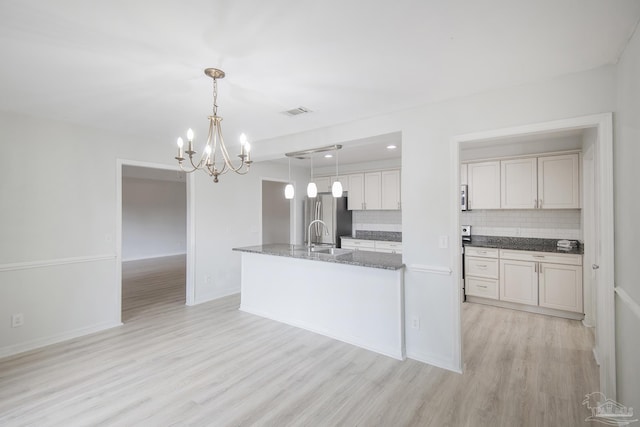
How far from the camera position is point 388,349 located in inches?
118

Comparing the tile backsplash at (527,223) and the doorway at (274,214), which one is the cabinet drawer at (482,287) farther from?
the doorway at (274,214)

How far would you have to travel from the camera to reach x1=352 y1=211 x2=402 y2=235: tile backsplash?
19.4 ft

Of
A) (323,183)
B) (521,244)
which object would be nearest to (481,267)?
(521,244)

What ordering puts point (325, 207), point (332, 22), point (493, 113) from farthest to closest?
point (325, 207), point (493, 113), point (332, 22)

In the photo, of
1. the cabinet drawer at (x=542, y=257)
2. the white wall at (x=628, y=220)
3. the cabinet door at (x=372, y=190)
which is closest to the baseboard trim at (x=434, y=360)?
the white wall at (x=628, y=220)

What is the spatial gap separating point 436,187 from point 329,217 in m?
3.39

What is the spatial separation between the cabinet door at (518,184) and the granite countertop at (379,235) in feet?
6.07

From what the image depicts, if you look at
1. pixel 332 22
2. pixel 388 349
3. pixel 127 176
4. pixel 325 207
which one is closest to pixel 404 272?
pixel 388 349

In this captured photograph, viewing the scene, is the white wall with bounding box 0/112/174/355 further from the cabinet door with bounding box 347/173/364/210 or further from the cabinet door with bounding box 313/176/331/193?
the cabinet door with bounding box 347/173/364/210

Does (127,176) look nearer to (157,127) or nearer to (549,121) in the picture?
(157,127)

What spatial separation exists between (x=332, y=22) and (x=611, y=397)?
9.91 ft

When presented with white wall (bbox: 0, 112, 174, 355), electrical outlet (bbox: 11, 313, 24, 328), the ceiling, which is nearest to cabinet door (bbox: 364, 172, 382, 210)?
the ceiling

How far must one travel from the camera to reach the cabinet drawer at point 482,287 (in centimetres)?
443

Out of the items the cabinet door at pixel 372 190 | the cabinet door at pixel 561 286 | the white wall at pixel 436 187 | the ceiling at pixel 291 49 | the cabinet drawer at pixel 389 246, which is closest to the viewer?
the ceiling at pixel 291 49
